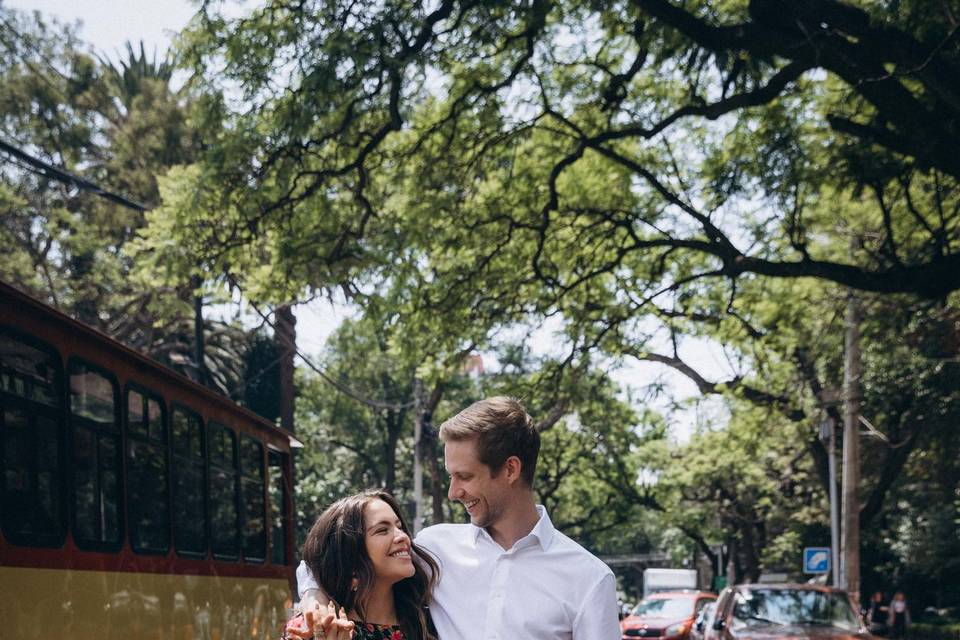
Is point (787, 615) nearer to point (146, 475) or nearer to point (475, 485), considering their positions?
point (146, 475)

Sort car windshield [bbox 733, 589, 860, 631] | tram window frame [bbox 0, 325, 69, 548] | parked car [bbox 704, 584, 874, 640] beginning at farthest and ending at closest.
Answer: car windshield [bbox 733, 589, 860, 631] → parked car [bbox 704, 584, 874, 640] → tram window frame [bbox 0, 325, 69, 548]

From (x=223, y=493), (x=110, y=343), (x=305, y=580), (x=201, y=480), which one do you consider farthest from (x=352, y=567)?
(x=223, y=493)

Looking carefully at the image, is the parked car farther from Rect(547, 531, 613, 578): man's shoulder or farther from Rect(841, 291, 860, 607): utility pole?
Rect(547, 531, 613, 578): man's shoulder

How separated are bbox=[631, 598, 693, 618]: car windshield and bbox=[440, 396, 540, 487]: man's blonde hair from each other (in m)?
24.1

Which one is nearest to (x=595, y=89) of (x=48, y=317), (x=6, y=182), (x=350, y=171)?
(x=350, y=171)

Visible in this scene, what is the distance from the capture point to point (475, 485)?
3693 mm

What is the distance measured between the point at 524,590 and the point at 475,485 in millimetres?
321

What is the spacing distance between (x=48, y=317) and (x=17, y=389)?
0.60 metres

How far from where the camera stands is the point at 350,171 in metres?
14.9

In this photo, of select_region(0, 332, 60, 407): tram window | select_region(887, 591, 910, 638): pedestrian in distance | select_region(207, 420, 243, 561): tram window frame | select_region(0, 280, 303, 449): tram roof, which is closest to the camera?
select_region(0, 332, 60, 407): tram window

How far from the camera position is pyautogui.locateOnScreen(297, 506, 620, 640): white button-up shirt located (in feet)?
11.8

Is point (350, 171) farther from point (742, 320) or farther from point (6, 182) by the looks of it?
point (6, 182)

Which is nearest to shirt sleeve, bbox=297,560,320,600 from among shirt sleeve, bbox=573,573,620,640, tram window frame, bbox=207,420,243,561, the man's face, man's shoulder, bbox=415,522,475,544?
man's shoulder, bbox=415,522,475,544

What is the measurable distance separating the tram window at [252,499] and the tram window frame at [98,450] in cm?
364
